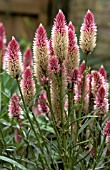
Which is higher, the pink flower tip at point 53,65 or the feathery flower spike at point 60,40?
the feathery flower spike at point 60,40

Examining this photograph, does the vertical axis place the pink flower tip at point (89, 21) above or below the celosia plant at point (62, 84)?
above

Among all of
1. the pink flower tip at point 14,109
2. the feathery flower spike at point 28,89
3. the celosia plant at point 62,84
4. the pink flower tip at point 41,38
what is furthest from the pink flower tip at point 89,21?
the pink flower tip at point 14,109

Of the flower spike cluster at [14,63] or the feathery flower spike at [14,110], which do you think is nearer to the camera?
the flower spike cluster at [14,63]

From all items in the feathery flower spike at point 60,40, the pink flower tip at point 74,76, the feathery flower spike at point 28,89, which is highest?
the feathery flower spike at point 60,40

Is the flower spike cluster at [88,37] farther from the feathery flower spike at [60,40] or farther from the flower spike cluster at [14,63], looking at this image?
the flower spike cluster at [14,63]

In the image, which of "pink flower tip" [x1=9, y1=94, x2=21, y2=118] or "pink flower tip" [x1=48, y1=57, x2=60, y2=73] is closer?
"pink flower tip" [x1=48, y1=57, x2=60, y2=73]

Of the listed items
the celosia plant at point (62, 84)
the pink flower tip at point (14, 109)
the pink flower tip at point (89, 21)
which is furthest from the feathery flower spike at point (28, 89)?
the pink flower tip at point (89, 21)

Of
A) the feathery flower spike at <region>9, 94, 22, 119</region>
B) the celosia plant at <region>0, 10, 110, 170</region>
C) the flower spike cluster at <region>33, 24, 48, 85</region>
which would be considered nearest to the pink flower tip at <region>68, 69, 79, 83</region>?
the celosia plant at <region>0, 10, 110, 170</region>

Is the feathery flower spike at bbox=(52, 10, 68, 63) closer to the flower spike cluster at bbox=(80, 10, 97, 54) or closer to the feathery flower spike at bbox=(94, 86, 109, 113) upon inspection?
the flower spike cluster at bbox=(80, 10, 97, 54)

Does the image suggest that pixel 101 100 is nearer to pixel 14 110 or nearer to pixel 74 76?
pixel 74 76

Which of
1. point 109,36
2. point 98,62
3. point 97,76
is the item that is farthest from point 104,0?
point 97,76

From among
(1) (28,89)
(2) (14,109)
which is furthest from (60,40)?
(2) (14,109)

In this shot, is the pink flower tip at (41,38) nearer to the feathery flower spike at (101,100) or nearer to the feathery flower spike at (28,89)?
the feathery flower spike at (28,89)

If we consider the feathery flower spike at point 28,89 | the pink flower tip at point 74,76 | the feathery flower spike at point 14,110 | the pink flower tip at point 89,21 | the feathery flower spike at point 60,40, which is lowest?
the feathery flower spike at point 14,110
